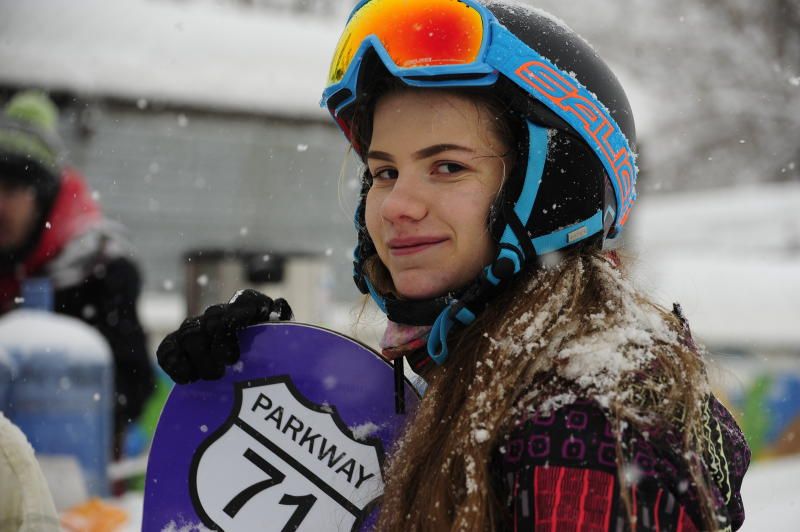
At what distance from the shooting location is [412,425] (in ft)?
4.50

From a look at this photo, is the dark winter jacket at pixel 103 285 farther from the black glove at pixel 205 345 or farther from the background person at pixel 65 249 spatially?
the black glove at pixel 205 345

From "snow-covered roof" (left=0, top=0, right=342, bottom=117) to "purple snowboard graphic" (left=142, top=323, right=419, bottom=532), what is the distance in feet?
13.9

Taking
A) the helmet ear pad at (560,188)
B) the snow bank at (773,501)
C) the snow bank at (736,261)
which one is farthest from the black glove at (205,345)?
the snow bank at (736,261)

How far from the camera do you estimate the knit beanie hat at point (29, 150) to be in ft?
11.0

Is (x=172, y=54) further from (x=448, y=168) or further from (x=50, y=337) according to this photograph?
(x=448, y=168)

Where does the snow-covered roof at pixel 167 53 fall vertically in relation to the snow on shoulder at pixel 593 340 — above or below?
above

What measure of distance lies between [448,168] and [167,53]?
4732 mm

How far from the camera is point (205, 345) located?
1.64 meters

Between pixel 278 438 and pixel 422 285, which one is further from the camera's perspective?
pixel 278 438

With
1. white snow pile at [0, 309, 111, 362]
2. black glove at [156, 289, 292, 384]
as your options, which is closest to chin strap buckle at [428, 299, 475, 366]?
black glove at [156, 289, 292, 384]

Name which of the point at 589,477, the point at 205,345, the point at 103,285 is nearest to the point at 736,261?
the point at 103,285

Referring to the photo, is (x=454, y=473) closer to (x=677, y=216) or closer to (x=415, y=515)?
(x=415, y=515)

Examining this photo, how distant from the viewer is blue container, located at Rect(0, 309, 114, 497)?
9.41 ft

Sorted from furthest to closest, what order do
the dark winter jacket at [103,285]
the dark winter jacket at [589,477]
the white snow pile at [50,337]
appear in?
the dark winter jacket at [103,285] < the white snow pile at [50,337] < the dark winter jacket at [589,477]
